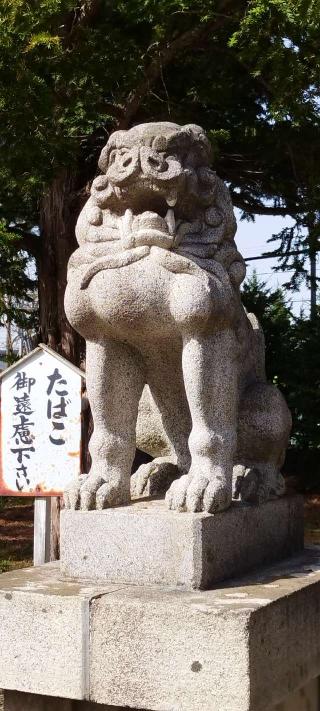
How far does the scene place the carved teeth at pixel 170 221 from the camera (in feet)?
8.91

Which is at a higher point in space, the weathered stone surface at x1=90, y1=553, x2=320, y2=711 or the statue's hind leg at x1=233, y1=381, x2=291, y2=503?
the statue's hind leg at x1=233, y1=381, x2=291, y2=503

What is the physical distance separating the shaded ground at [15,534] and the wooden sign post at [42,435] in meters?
2.87

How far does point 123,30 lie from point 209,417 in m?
4.19

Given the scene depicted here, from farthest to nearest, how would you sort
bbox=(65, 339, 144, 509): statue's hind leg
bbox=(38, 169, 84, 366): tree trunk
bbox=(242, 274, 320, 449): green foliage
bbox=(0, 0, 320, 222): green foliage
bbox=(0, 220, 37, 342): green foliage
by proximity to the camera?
bbox=(242, 274, 320, 449): green foliage < bbox=(0, 220, 37, 342): green foliage < bbox=(38, 169, 84, 366): tree trunk < bbox=(0, 0, 320, 222): green foliage < bbox=(65, 339, 144, 509): statue's hind leg

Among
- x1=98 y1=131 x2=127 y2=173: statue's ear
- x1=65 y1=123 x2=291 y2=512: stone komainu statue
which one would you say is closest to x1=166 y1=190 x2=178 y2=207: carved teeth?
x1=65 y1=123 x2=291 y2=512: stone komainu statue

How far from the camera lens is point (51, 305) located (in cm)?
717

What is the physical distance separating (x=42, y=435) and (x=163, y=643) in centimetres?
207

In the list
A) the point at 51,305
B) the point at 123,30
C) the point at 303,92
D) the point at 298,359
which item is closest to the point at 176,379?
the point at 303,92

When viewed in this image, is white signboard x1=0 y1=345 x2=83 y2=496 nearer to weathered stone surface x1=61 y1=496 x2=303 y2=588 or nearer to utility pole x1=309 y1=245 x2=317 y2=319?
weathered stone surface x1=61 y1=496 x2=303 y2=588

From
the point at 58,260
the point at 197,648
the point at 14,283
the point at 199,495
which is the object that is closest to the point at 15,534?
the point at 14,283

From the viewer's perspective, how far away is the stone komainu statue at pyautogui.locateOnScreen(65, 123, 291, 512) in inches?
105

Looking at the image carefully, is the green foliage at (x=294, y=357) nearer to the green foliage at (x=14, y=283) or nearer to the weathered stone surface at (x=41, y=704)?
the green foliage at (x=14, y=283)

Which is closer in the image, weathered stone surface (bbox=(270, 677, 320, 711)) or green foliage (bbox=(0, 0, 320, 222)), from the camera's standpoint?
weathered stone surface (bbox=(270, 677, 320, 711))

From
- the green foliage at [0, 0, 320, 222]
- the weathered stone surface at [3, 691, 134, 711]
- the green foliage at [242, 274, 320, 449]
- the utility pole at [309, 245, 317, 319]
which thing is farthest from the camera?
the green foliage at [242, 274, 320, 449]
